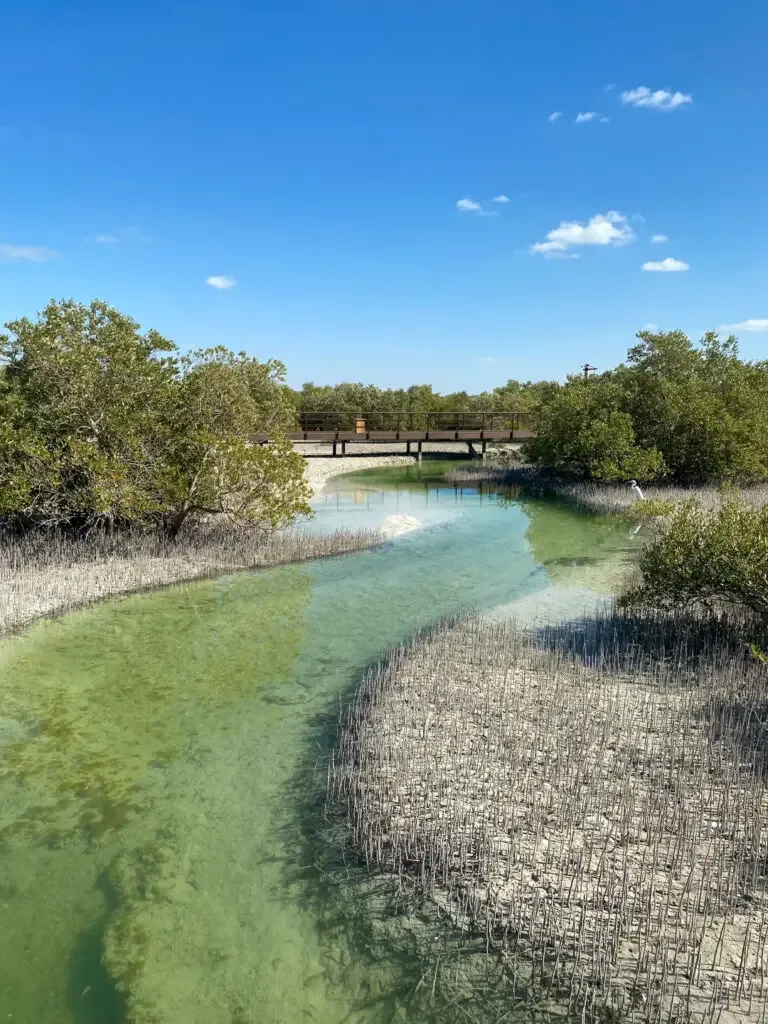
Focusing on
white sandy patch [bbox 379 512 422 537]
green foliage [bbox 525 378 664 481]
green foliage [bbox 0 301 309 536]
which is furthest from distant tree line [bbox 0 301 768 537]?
A: green foliage [bbox 525 378 664 481]

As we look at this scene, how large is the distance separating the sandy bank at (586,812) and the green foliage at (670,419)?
824 inches

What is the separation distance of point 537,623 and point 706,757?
18.9 feet

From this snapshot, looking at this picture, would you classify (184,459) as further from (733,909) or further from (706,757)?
(733,909)

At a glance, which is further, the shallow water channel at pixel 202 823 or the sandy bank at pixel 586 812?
the shallow water channel at pixel 202 823

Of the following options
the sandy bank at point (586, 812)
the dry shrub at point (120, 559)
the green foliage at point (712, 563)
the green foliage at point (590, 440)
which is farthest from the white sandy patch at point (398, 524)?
the sandy bank at point (586, 812)

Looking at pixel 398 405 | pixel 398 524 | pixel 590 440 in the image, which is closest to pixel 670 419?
pixel 590 440

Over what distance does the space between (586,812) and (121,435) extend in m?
14.2

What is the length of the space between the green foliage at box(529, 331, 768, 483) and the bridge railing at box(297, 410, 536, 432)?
21102 millimetres

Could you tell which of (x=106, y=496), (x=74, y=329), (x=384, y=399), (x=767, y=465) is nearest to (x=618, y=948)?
(x=106, y=496)

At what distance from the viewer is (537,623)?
44.4ft

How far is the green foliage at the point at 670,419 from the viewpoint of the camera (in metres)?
29.1

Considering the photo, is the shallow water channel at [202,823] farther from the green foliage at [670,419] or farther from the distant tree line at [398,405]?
the distant tree line at [398,405]

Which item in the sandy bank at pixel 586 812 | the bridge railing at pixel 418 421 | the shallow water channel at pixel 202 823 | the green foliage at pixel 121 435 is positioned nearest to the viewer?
the sandy bank at pixel 586 812

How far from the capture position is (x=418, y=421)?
200ft
